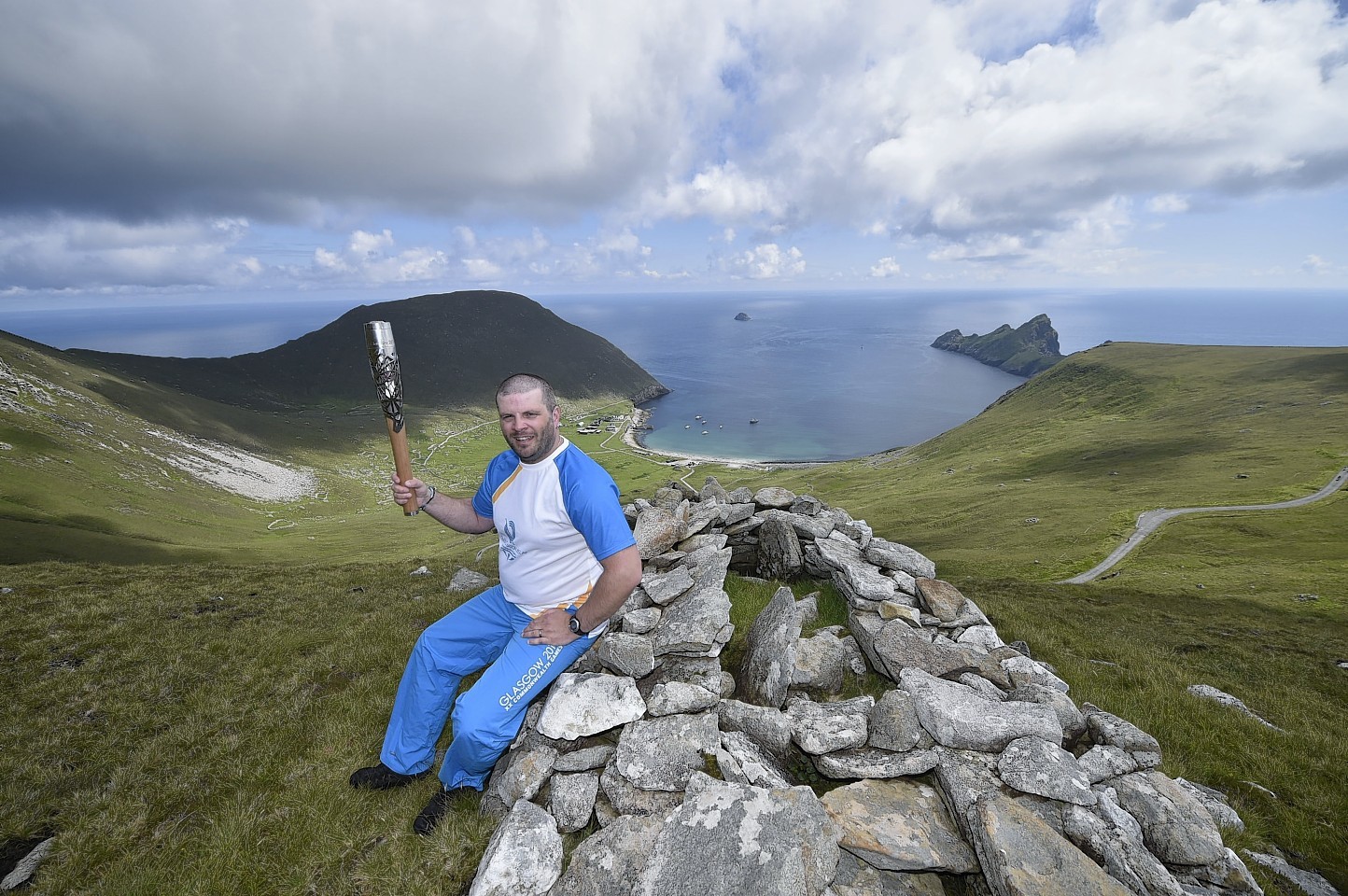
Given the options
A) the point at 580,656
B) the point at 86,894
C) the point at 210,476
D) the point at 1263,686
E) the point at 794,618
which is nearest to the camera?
the point at 86,894

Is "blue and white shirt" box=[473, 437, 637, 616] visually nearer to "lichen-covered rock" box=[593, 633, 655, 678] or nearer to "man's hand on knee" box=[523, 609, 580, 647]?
"man's hand on knee" box=[523, 609, 580, 647]

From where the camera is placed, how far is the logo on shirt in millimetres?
7375

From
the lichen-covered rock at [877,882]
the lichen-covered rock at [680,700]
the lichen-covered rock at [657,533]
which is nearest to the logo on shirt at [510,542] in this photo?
the lichen-covered rock at [680,700]

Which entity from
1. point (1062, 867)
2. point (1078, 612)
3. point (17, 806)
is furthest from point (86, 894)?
point (1078, 612)

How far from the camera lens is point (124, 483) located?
9550 cm

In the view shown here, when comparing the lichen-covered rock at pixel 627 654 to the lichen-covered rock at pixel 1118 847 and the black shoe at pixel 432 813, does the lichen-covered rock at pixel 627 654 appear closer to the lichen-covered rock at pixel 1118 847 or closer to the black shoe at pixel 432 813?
the black shoe at pixel 432 813

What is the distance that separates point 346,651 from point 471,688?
276 inches

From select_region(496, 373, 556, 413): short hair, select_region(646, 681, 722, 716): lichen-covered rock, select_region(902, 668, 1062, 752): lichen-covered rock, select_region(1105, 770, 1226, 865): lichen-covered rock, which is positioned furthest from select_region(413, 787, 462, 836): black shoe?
select_region(1105, 770, 1226, 865): lichen-covered rock

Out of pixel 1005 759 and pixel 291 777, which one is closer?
pixel 1005 759

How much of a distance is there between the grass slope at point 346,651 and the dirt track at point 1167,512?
144cm

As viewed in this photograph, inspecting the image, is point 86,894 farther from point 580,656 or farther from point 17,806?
point 580,656

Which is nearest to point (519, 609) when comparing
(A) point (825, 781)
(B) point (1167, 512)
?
(A) point (825, 781)

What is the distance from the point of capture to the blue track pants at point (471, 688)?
264 inches

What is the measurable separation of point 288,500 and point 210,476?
19263mm
